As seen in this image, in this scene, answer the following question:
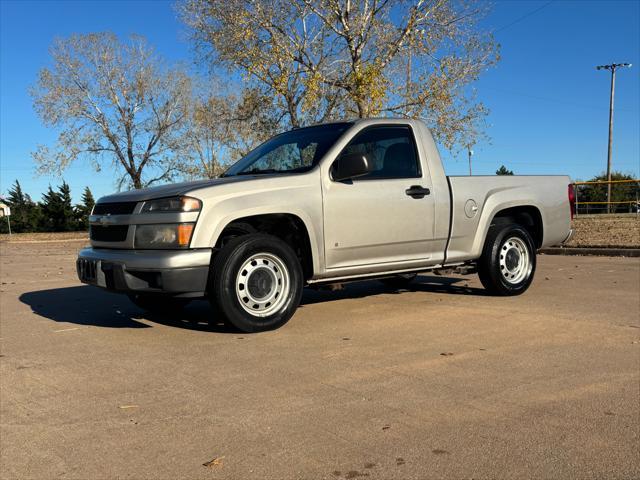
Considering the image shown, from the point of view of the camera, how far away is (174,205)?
17.2 ft

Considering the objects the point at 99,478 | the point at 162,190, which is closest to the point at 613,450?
the point at 99,478

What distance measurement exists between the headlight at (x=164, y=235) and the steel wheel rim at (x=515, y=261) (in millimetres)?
4027

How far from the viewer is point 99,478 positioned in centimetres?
270

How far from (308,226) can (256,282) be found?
2.44ft

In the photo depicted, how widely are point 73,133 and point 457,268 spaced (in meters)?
36.1

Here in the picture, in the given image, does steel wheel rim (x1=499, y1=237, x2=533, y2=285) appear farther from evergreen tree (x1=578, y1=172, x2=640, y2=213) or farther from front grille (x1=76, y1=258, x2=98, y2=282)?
evergreen tree (x1=578, y1=172, x2=640, y2=213)

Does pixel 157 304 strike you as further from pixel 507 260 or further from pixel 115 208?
pixel 507 260

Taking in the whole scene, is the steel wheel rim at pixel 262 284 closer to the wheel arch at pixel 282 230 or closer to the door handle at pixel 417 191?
the wheel arch at pixel 282 230

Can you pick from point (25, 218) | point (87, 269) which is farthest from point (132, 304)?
point (25, 218)

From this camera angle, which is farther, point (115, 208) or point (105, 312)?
point (105, 312)

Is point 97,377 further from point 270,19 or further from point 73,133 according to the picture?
point 73,133

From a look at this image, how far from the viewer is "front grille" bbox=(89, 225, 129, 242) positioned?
558 centimetres

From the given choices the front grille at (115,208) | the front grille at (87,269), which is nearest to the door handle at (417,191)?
the front grille at (115,208)

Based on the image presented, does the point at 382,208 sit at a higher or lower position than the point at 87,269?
higher
